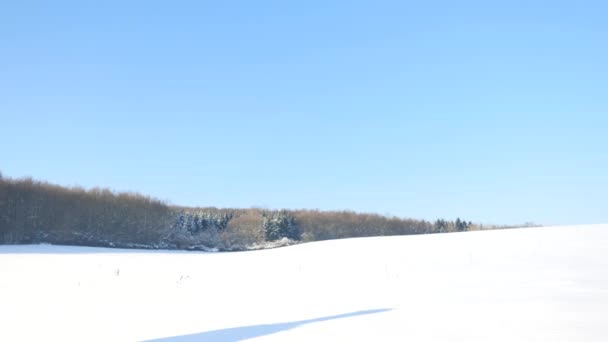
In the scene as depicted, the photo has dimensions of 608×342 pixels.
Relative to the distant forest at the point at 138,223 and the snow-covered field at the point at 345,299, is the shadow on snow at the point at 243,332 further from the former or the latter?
the distant forest at the point at 138,223

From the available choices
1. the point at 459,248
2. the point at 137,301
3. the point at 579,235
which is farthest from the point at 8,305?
the point at 579,235

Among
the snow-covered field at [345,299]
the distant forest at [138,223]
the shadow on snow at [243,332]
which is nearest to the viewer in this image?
the snow-covered field at [345,299]

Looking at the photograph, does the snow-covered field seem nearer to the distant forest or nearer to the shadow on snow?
the shadow on snow

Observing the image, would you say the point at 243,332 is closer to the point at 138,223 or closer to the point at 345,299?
the point at 345,299

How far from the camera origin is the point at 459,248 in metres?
14.9

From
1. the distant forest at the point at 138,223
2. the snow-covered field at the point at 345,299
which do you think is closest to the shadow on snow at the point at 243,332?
the snow-covered field at the point at 345,299

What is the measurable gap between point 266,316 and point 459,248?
32.5 ft

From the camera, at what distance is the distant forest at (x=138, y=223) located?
99.8 ft

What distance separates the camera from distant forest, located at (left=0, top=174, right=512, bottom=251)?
30422 millimetres

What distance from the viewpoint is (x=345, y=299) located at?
25.3 ft

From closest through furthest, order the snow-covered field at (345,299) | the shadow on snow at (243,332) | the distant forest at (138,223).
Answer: the snow-covered field at (345,299) → the shadow on snow at (243,332) → the distant forest at (138,223)

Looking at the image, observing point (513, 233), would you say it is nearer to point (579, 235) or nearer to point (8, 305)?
point (579, 235)

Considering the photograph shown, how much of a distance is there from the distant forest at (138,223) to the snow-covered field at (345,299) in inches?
704

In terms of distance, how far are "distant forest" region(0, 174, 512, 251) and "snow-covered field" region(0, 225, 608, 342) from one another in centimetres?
1788
